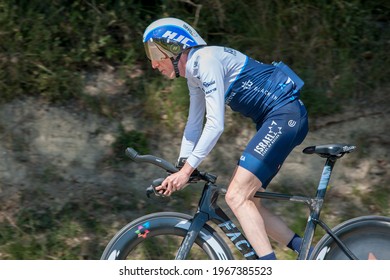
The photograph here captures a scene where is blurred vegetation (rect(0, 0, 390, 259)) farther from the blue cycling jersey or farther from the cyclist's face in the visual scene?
the blue cycling jersey

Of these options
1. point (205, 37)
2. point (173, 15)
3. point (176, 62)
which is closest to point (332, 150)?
point (176, 62)

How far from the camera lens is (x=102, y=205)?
6121 mm

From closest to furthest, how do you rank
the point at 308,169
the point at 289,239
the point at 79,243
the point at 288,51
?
1. the point at 289,239
2. the point at 79,243
3. the point at 308,169
4. the point at 288,51

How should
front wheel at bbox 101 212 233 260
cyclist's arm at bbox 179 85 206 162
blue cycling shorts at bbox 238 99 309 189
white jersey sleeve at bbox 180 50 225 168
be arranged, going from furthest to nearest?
cyclist's arm at bbox 179 85 206 162, front wheel at bbox 101 212 233 260, blue cycling shorts at bbox 238 99 309 189, white jersey sleeve at bbox 180 50 225 168

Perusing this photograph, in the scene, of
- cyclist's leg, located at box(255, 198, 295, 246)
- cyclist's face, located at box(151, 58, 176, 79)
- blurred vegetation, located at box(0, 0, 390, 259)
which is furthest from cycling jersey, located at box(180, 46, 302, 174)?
blurred vegetation, located at box(0, 0, 390, 259)

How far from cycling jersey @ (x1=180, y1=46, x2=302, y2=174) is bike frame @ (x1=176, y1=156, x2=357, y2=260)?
0.35 metres

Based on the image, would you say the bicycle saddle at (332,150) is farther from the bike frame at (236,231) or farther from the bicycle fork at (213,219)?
the bicycle fork at (213,219)

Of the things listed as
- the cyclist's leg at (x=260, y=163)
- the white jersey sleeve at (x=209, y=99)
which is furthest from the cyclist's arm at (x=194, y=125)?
the cyclist's leg at (x=260, y=163)

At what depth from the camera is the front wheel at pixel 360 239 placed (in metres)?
4.45

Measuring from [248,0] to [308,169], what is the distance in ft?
5.97

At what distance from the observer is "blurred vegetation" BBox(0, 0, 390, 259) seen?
671 centimetres

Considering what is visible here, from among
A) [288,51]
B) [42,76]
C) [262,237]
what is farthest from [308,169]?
[42,76]

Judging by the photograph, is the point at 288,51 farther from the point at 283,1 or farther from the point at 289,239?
the point at 289,239

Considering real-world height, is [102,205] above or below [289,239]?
below
